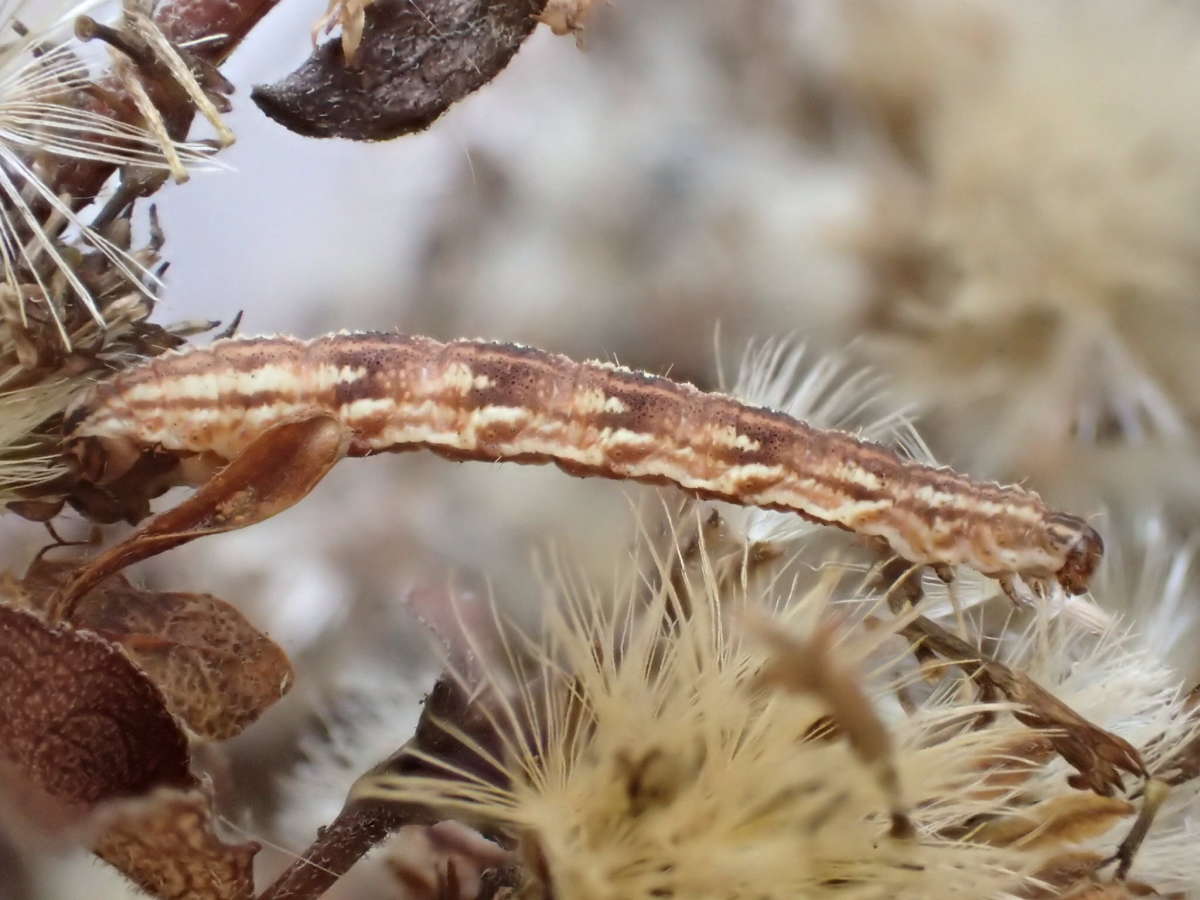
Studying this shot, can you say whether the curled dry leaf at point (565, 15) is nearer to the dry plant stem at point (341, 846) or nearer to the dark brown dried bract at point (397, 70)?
the dark brown dried bract at point (397, 70)

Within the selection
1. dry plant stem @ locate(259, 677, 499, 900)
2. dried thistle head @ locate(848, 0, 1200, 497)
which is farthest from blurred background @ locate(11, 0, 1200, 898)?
dry plant stem @ locate(259, 677, 499, 900)

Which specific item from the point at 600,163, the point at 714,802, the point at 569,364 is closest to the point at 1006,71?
the point at 600,163

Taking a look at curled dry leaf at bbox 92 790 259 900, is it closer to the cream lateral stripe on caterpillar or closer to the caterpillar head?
the cream lateral stripe on caterpillar

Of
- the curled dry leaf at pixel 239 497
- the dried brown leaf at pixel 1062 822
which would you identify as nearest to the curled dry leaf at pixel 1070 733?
the dried brown leaf at pixel 1062 822

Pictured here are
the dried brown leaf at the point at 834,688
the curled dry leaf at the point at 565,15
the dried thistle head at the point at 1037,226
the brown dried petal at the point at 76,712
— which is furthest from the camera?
the dried thistle head at the point at 1037,226

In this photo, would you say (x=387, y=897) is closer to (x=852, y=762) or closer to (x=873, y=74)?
(x=852, y=762)

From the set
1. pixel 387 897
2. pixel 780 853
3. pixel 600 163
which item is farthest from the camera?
pixel 600 163
